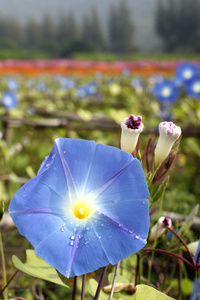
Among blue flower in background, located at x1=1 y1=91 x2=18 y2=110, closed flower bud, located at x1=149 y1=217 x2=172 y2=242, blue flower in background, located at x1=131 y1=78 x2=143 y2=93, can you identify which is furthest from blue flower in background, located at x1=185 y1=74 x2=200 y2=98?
closed flower bud, located at x1=149 y1=217 x2=172 y2=242

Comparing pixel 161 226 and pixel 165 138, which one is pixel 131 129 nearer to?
pixel 165 138

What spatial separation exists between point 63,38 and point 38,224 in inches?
1649

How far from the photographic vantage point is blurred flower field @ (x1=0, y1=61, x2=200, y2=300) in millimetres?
549

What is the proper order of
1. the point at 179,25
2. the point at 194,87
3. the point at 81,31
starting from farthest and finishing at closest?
the point at 81,31, the point at 179,25, the point at 194,87

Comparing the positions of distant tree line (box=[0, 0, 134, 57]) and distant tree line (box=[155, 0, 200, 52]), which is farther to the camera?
distant tree line (box=[0, 0, 134, 57])

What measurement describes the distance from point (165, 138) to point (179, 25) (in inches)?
1492

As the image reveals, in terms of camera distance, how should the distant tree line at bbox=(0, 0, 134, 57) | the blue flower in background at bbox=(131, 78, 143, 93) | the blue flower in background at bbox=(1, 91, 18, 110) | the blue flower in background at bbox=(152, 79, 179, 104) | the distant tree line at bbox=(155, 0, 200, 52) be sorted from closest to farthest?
the blue flower in background at bbox=(152, 79, 179, 104), the blue flower in background at bbox=(1, 91, 18, 110), the blue flower in background at bbox=(131, 78, 143, 93), the distant tree line at bbox=(155, 0, 200, 52), the distant tree line at bbox=(0, 0, 134, 57)

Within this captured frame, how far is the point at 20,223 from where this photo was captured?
1.15ft

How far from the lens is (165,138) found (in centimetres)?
40

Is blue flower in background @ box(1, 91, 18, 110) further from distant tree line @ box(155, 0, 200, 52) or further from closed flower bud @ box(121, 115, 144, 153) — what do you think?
distant tree line @ box(155, 0, 200, 52)

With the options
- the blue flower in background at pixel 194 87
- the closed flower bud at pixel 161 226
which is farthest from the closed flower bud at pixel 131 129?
the blue flower in background at pixel 194 87

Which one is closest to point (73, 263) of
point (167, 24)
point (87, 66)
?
point (87, 66)

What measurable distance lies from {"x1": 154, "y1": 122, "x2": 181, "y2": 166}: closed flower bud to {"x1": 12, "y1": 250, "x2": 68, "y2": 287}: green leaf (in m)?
0.18

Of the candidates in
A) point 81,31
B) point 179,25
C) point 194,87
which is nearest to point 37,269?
point 194,87
